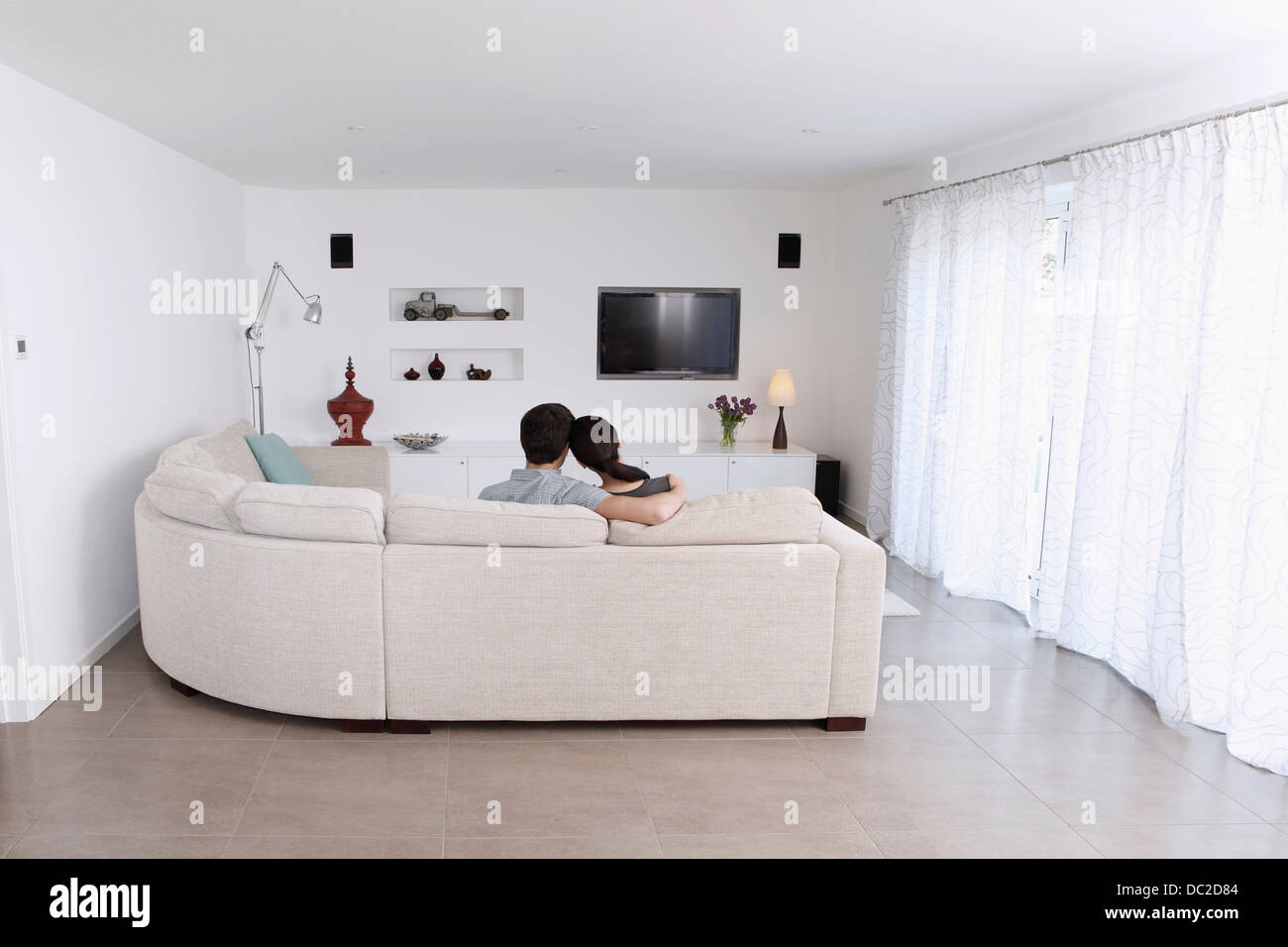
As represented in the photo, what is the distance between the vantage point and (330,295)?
7176mm

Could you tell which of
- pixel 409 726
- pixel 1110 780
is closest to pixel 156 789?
pixel 409 726

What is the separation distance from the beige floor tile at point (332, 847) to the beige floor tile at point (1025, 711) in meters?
1.99

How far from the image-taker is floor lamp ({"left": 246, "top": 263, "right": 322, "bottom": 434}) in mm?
6329

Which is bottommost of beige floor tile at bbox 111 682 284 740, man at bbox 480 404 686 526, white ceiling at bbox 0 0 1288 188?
beige floor tile at bbox 111 682 284 740

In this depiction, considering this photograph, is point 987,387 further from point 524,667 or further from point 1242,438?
point 524,667

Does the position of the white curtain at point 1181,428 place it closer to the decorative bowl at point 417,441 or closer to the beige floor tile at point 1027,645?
the beige floor tile at point 1027,645

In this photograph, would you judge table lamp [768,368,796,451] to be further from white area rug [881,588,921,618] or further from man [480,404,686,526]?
man [480,404,686,526]

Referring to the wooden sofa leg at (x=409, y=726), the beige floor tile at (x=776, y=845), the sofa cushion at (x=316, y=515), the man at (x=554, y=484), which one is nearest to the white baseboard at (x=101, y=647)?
the sofa cushion at (x=316, y=515)

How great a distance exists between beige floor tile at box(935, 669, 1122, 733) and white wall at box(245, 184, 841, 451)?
3829mm

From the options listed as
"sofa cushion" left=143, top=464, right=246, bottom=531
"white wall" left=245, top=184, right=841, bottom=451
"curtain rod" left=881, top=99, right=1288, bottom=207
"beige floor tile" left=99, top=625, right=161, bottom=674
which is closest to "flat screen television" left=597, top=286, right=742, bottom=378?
"white wall" left=245, top=184, right=841, bottom=451

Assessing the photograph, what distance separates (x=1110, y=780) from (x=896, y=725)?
73cm

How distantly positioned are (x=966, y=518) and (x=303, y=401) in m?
4.68

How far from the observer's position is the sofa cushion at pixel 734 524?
11.4ft

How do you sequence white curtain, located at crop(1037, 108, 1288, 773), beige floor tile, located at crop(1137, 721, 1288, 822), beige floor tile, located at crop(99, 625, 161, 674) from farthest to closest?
beige floor tile, located at crop(99, 625, 161, 674), white curtain, located at crop(1037, 108, 1288, 773), beige floor tile, located at crop(1137, 721, 1288, 822)
